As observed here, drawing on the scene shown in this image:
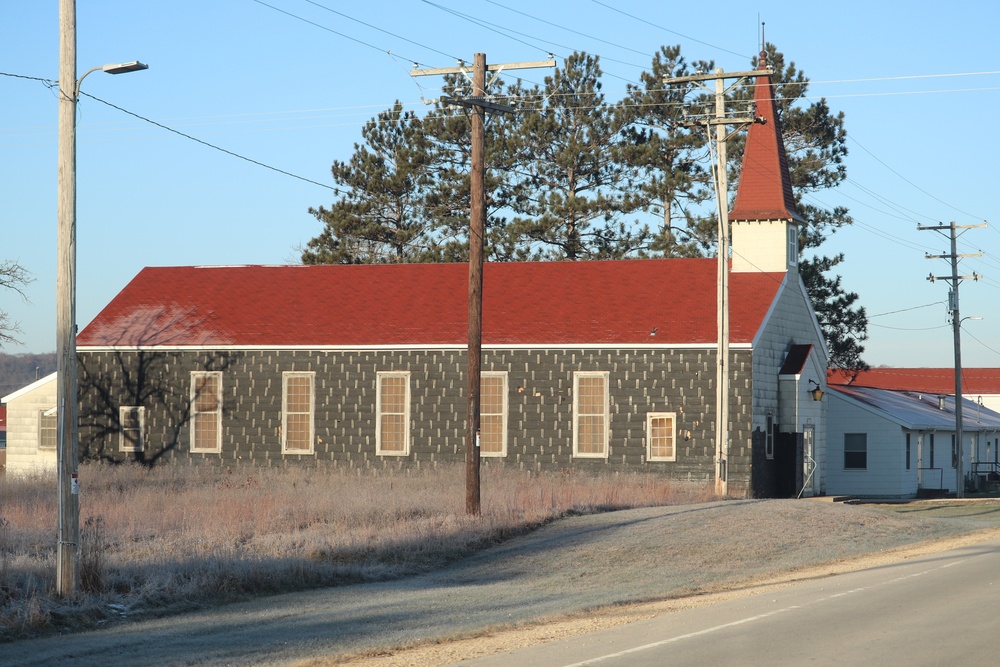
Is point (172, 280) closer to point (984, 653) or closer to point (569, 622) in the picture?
point (569, 622)

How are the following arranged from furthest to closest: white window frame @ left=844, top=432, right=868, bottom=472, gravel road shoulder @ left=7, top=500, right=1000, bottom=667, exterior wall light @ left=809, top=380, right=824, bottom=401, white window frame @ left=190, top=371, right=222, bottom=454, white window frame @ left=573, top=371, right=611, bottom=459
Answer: white window frame @ left=844, top=432, right=868, bottom=472, white window frame @ left=190, top=371, right=222, bottom=454, exterior wall light @ left=809, top=380, right=824, bottom=401, white window frame @ left=573, top=371, right=611, bottom=459, gravel road shoulder @ left=7, top=500, right=1000, bottom=667


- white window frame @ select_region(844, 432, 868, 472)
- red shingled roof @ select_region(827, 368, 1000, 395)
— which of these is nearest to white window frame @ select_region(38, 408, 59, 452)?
white window frame @ select_region(844, 432, 868, 472)

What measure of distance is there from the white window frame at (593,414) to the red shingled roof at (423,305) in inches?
Answer: 39.3

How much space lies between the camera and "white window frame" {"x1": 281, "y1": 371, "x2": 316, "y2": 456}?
38.2 m

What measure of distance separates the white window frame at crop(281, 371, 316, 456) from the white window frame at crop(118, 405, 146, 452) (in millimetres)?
4715

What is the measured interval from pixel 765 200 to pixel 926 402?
22.0 meters

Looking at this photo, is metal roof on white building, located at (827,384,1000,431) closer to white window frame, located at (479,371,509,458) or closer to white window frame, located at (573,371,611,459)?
white window frame, located at (573,371,611,459)

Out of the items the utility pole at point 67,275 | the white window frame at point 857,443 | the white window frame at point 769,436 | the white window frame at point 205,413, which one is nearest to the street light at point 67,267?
the utility pole at point 67,275

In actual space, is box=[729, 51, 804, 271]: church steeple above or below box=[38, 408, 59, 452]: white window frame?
above

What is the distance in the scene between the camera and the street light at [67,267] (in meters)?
15.1

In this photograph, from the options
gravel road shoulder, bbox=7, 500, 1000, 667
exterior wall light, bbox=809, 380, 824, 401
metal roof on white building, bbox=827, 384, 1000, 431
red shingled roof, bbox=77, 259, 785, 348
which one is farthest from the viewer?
metal roof on white building, bbox=827, 384, 1000, 431

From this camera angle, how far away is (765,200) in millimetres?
39562

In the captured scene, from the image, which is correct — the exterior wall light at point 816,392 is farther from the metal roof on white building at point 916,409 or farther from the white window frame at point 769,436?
the metal roof on white building at point 916,409

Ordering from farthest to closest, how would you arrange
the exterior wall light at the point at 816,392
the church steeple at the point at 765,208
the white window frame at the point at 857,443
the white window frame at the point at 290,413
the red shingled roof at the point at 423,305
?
the white window frame at the point at 857,443, the church steeple at the point at 765,208, the white window frame at the point at 290,413, the exterior wall light at the point at 816,392, the red shingled roof at the point at 423,305
